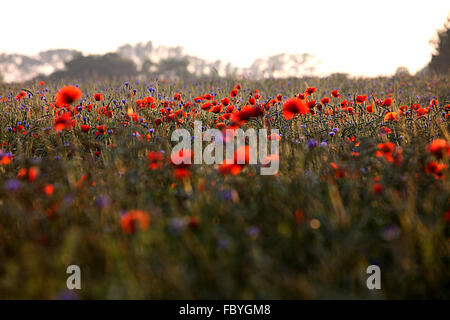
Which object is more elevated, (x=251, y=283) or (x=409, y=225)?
(x=409, y=225)

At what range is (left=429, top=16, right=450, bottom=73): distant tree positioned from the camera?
A: 1602 cm

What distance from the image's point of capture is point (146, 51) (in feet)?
172

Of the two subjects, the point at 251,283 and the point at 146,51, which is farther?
the point at 146,51

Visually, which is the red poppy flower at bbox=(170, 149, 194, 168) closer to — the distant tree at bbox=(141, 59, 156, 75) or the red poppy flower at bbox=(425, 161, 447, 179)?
the red poppy flower at bbox=(425, 161, 447, 179)

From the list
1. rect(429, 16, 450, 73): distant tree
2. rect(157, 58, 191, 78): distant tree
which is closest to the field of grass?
rect(429, 16, 450, 73): distant tree

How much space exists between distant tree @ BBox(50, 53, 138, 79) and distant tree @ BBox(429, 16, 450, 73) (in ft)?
71.2

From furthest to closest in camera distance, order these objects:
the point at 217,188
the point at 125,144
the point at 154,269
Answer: the point at 125,144, the point at 217,188, the point at 154,269

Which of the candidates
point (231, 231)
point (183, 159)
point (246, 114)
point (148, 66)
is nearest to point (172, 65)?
point (148, 66)

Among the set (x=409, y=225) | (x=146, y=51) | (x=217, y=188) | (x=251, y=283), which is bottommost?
(x=251, y=283)

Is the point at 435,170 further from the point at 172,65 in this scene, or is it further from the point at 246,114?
the point at 172,65
